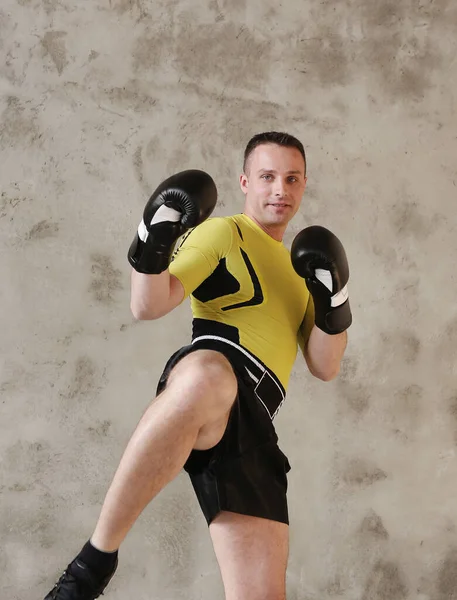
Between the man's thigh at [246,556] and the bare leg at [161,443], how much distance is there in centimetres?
30

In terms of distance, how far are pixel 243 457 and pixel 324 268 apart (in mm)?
504

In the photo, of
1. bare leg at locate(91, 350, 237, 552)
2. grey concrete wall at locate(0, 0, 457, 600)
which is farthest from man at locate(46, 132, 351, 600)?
grey concrete wall at locate(0, 0, 457, 600)

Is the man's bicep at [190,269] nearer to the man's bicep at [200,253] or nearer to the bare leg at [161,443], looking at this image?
the man's bicep at [200,253]

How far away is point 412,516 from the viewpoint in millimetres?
3201

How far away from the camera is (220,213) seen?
10.7ft

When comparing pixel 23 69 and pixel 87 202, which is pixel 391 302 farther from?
pixel 23 69

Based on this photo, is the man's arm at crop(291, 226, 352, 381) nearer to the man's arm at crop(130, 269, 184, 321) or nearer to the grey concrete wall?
the man's arm at crop(130, 269, 184, 321)

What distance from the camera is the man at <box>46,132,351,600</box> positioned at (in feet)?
5.43

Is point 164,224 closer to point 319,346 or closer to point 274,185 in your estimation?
point 274,185

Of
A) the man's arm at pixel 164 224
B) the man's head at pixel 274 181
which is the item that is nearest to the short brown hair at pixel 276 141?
the man's head at pixel 274 181

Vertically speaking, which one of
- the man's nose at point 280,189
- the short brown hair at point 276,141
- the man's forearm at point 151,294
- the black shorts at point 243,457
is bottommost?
the black shorts at point 243,457

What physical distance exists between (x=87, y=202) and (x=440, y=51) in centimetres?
172

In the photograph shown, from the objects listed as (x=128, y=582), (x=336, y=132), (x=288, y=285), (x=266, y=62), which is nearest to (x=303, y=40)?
(x=266, y=62)

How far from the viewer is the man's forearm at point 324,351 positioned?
6.86 ft
